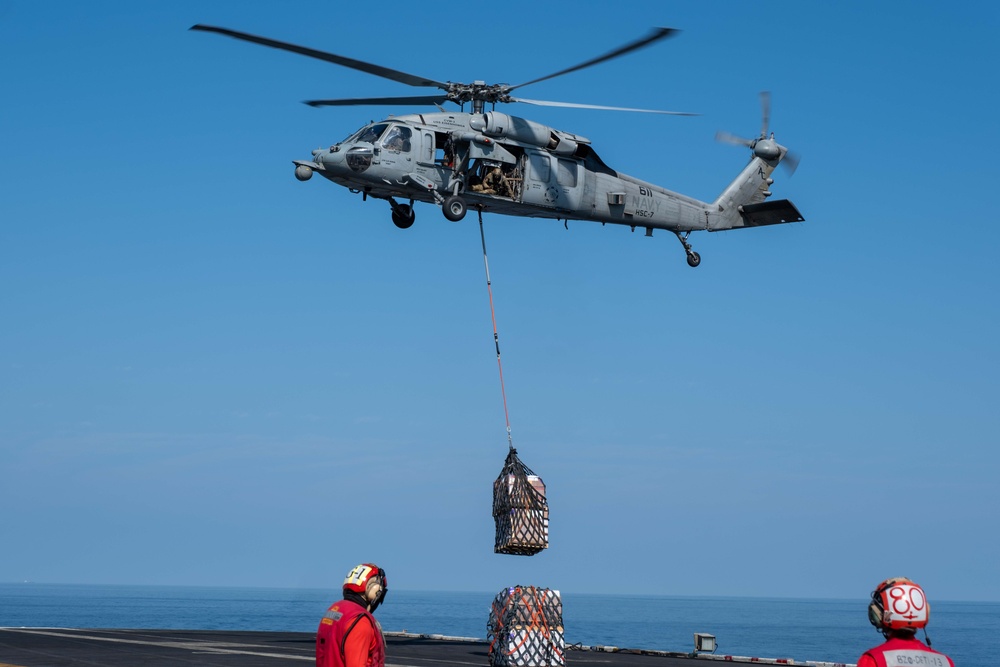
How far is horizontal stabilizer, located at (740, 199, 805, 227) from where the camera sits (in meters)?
28.8

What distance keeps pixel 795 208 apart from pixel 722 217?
182 centimetres

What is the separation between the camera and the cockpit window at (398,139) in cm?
2273

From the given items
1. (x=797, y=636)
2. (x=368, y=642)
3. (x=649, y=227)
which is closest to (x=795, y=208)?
(x=649, y=227)

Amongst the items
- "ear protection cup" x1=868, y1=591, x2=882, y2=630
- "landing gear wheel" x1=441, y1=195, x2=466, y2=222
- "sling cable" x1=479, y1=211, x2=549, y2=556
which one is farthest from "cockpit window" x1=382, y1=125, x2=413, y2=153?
"ear protection cup" x1=868, y1=591, x2=882, y2=630

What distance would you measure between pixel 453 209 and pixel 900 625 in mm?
17608

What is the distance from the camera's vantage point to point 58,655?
18.2 m

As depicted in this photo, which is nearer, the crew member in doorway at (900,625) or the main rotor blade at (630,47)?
the crew member in doorway at (900,625)

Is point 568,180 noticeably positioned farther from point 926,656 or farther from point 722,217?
point 926,656

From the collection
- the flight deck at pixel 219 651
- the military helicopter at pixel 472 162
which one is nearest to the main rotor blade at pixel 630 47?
the military helicopter at pixel 472 162

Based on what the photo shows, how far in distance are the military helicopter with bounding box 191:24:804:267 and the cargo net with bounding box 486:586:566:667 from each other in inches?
359

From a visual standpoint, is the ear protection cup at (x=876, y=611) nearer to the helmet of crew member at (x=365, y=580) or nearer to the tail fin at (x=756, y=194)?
the helmet of crew member at (x=365, y=580)

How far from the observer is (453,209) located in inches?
901

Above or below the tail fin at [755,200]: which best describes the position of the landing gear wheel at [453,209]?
below

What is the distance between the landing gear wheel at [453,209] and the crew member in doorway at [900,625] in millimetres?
17374
